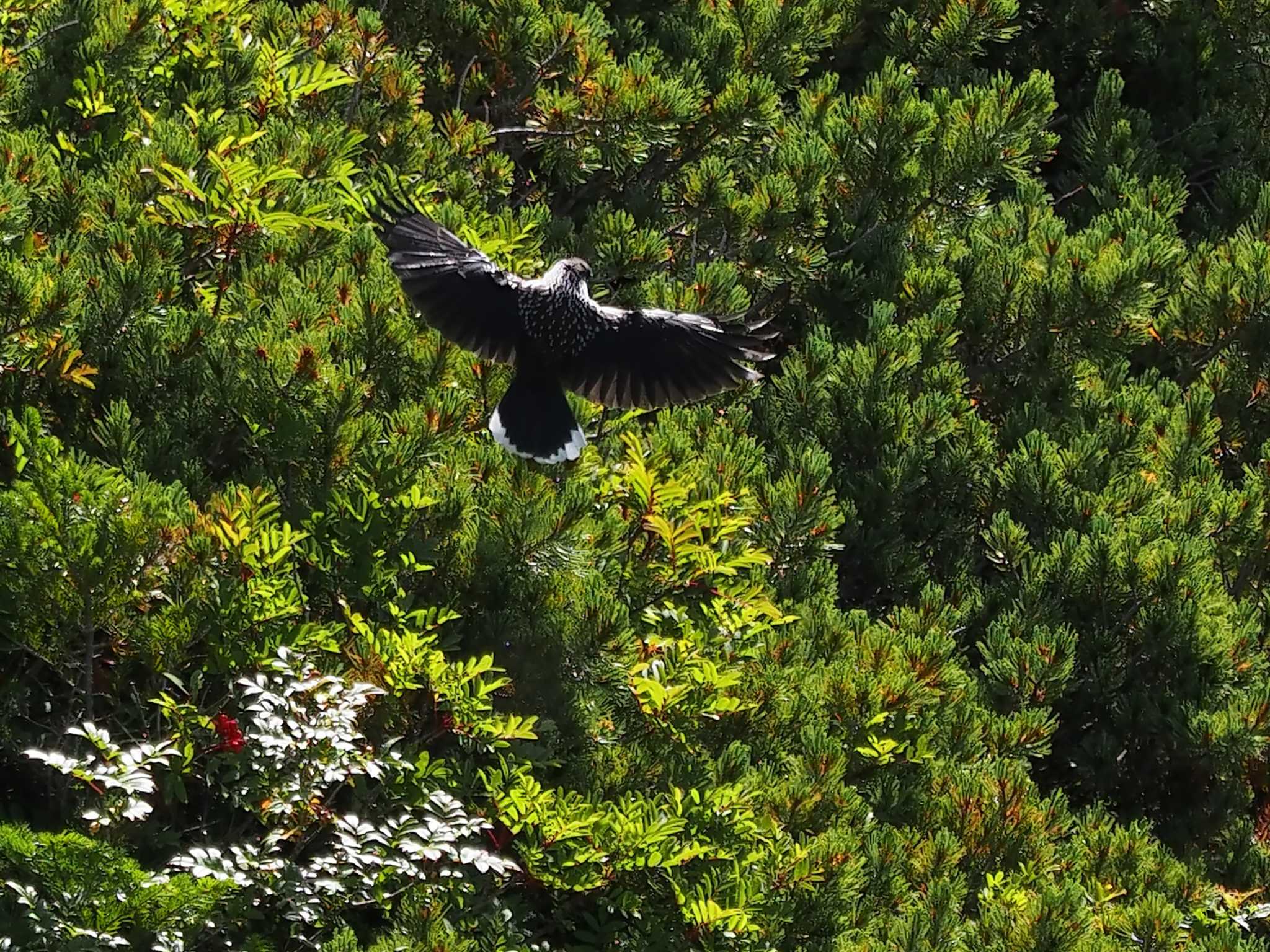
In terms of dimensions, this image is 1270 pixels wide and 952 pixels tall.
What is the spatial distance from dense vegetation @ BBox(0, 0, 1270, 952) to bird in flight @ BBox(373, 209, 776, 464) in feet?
0.24

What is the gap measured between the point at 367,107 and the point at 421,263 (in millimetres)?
1009

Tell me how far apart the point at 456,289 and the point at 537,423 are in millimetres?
316

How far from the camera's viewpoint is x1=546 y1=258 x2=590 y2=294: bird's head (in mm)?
3668

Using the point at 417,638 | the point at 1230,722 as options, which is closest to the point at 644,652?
the point at 417,638

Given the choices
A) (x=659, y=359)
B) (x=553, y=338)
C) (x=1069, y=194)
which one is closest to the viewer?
(x=553, y=338)

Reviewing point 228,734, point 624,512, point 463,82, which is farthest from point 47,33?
point 228,734

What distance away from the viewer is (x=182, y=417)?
11.2 feet

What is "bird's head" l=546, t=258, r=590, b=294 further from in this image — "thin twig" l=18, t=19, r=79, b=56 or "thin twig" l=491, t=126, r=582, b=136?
"thin twig" l=18, t=19, r=79, b=56

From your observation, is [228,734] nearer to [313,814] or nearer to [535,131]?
[313,814]

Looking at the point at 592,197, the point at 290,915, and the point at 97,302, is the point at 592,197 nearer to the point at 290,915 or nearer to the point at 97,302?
the point at 97,302

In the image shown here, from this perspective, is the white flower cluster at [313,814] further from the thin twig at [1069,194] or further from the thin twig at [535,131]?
the thin twig at [1069,194]

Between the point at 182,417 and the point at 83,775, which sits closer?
the point at 83,775

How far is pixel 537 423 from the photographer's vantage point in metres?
3.48

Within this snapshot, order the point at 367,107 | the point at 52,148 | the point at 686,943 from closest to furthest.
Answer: the point at 686,943, the point at 52,148, the point at 367,107
